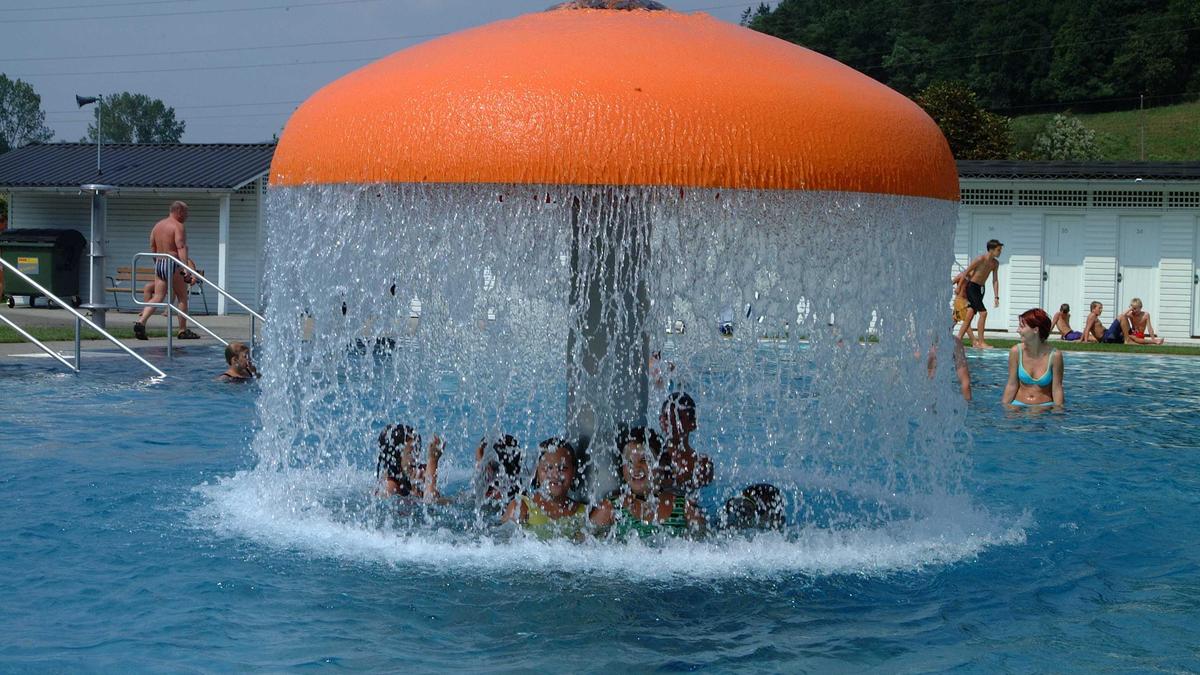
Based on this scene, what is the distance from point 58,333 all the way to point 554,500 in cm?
1199

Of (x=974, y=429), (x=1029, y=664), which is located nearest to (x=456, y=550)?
(x=1029, y=664)

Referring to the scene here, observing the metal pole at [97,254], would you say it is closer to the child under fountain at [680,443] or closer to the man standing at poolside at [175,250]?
the man standing at poolside at [175,250]

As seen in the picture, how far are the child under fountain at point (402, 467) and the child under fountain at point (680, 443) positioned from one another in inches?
53.5

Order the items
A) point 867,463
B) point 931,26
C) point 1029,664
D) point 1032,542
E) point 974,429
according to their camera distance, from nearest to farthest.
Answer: point 1029,664, point 1032,542, point 867,463, point 974,429, point 931,26

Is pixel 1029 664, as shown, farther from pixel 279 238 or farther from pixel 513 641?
pixel 279 238

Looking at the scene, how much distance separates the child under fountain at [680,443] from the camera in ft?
20.5

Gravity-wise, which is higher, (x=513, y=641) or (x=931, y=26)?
(x=931, y=26)

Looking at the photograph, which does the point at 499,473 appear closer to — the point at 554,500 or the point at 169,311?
the point at 554,500

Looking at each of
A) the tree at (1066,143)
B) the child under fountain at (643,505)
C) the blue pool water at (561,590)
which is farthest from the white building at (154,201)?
the tree at (1066,143)

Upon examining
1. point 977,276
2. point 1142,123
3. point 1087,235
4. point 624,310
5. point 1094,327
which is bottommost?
point 1094,327

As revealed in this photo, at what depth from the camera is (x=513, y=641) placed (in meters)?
4.77

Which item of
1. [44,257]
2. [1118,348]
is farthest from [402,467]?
[44,257]

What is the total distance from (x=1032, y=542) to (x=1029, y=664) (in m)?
2.02

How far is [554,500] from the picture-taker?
20.1 ft
